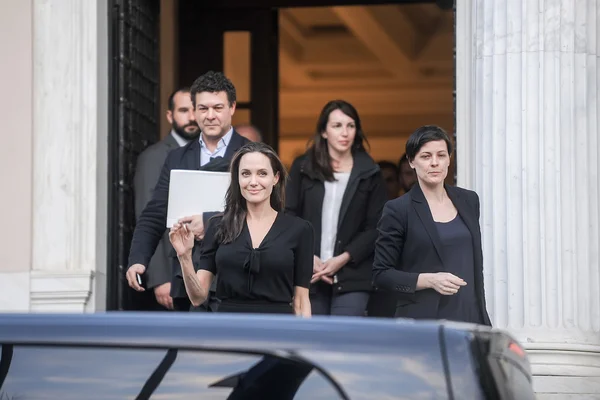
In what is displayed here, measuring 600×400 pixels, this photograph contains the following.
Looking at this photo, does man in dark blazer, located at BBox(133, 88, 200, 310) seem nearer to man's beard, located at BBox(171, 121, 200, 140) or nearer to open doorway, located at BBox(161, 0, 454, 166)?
man's beard, located at BBox(171, 121, 200, 140)

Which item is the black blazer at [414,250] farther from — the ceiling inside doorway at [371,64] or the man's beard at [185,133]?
the ceiling inside doorway at [371,64]

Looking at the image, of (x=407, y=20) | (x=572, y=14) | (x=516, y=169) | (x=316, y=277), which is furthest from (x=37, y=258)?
(x=407, y=20)

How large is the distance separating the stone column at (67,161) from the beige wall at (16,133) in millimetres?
53

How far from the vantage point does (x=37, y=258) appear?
9.73m

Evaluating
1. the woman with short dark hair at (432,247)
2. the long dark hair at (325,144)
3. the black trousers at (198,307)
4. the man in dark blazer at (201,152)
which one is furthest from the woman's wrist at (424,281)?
the long dark hair at (325,144)

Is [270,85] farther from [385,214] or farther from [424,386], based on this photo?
[424,386]

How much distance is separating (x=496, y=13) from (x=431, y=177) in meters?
2.17

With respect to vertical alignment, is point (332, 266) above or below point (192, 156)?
below

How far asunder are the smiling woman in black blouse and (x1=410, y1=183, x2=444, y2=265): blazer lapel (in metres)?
0.61

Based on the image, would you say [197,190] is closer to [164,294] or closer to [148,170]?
[164,294]

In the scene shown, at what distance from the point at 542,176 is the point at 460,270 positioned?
1.95 m

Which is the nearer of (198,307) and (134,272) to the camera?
(198,307)

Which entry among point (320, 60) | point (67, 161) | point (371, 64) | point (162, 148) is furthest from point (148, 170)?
point (371, 64)

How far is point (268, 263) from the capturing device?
677 cm
